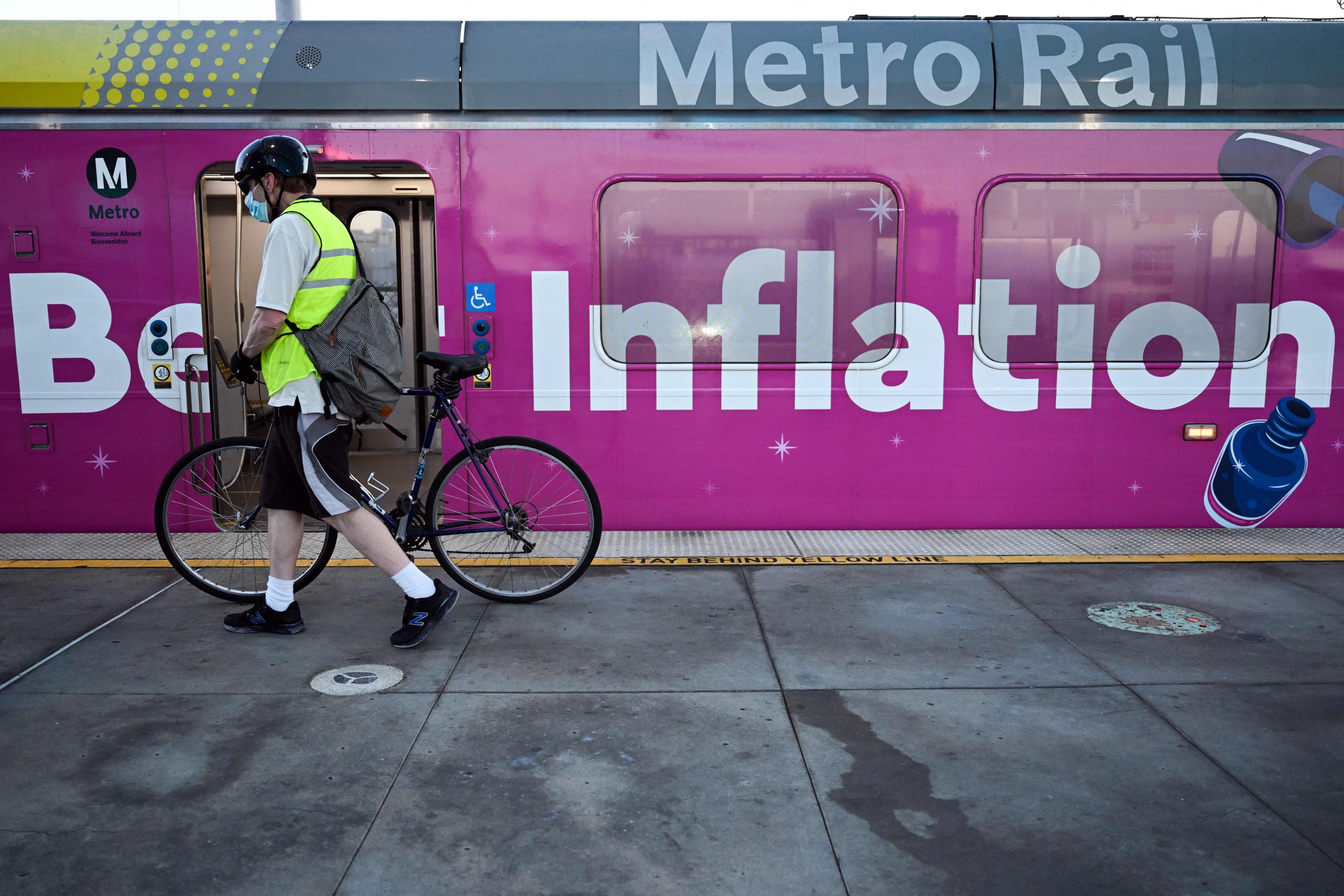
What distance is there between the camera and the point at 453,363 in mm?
4152

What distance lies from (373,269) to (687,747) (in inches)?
261

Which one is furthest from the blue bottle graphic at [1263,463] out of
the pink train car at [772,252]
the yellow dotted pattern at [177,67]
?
the yellow dotted pattern at [177,67]

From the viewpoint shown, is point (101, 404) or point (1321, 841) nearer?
point (1321, 841)

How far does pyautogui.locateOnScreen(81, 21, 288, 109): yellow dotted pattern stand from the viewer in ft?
16.5

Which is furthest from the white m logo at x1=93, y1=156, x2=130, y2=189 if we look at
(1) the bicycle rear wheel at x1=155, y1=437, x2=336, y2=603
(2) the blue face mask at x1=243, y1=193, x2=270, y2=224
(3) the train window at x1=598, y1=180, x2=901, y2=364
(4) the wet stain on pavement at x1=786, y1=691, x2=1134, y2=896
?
(4) the wet stain on pavement at x1=786, y1=691, x2=1134, y2=896

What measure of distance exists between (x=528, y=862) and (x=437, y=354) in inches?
92.5

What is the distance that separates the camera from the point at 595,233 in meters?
5.25

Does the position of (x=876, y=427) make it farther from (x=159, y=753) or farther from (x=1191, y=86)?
(x=159, y=753)

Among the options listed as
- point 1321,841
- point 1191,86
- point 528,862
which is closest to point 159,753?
point 528,862

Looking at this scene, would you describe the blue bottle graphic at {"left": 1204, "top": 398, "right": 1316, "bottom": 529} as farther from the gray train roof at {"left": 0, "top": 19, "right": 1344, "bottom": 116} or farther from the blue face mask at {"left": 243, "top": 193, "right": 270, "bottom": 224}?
the blue face mask at {"left": 243, "top": 193, "right": 270, "bottom": 224}

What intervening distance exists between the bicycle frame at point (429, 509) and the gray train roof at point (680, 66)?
175 cm

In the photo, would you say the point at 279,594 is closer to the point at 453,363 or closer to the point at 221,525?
the point at 221,525

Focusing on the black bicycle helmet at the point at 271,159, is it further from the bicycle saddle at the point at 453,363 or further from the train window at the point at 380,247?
the train window at the point at 380,247

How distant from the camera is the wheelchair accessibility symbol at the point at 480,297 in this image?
17.3 feet
